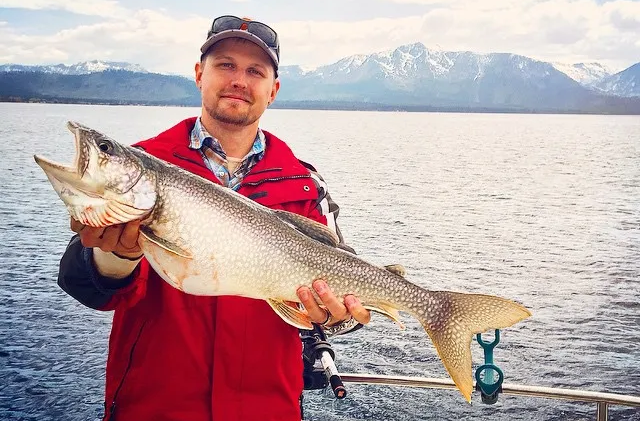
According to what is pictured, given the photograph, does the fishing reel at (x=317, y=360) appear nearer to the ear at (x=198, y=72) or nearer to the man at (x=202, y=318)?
the man at (x=202, y=318)

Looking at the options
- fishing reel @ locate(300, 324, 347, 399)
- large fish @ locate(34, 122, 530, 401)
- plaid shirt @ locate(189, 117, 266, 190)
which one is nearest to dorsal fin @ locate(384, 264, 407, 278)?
large fish @ locate(34, 122, 530, 401)

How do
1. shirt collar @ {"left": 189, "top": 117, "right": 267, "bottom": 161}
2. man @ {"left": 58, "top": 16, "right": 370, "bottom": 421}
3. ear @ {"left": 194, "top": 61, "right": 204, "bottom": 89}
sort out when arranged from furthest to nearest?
1. ear @ {"left": 194, "top": 61, "right": 204, "bottom": 89}
2. shirt collar @ {"left": 189, "top": 117, "right": 267, "bottom": 161}
3. man @ {"left": 58, "top": 16, "right": 370, "bottom": 421}

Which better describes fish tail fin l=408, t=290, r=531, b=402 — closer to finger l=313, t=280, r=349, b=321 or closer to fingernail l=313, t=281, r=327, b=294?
finger l=313, t=280, r=349, b=321

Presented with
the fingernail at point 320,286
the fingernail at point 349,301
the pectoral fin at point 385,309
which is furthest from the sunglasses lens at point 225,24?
the pectoral fin at point 385,309

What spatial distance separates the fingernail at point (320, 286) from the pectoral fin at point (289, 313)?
0.19 meters

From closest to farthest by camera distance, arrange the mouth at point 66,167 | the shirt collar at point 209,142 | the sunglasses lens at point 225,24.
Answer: the mouth at point 66,167
the shirt collar at point 209,142
the sunglasses lens at point 225,24

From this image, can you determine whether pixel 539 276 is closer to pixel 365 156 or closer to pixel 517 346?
pixel 517 346

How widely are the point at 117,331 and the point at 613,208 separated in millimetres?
40697

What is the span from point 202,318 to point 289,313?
0.57 m

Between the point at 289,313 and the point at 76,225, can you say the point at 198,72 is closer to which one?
the point at 76,225

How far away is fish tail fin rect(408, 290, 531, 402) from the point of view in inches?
171

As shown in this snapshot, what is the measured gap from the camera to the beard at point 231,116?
4516 mm

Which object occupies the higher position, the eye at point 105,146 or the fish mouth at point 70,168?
the eye at point 105,146

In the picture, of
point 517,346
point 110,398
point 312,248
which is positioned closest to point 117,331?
point 110,398
